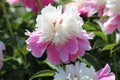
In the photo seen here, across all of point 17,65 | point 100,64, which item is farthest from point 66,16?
point 17,65

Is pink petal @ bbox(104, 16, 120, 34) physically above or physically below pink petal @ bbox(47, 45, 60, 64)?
above

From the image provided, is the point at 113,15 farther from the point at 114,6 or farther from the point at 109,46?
the point at 109,46

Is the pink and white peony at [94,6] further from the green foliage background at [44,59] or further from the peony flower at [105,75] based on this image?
the peony flower at [105,75]

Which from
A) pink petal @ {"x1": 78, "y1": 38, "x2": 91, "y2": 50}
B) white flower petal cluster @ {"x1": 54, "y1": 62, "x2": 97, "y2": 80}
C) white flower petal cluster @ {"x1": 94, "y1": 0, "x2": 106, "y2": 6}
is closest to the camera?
white flower petal cluster @ {"x1": 54, "y1": 62, "x2": 97, "y2": 80}

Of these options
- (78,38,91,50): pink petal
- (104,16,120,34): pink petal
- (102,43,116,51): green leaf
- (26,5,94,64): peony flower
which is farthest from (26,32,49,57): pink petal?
(102,43,116,51): green leaf

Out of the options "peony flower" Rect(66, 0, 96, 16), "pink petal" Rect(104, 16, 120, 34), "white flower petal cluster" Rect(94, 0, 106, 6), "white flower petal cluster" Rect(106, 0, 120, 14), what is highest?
"peony flower" Rect(66, 0, 96, 16)

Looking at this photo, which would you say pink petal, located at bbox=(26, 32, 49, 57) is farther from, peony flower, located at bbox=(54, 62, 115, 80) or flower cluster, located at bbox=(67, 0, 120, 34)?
flower cluster, located at bbox=(67, 0, 120, 34)

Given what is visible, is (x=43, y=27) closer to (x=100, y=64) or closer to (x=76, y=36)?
(x=76, y=36)

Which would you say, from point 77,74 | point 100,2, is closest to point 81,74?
point 77,74
